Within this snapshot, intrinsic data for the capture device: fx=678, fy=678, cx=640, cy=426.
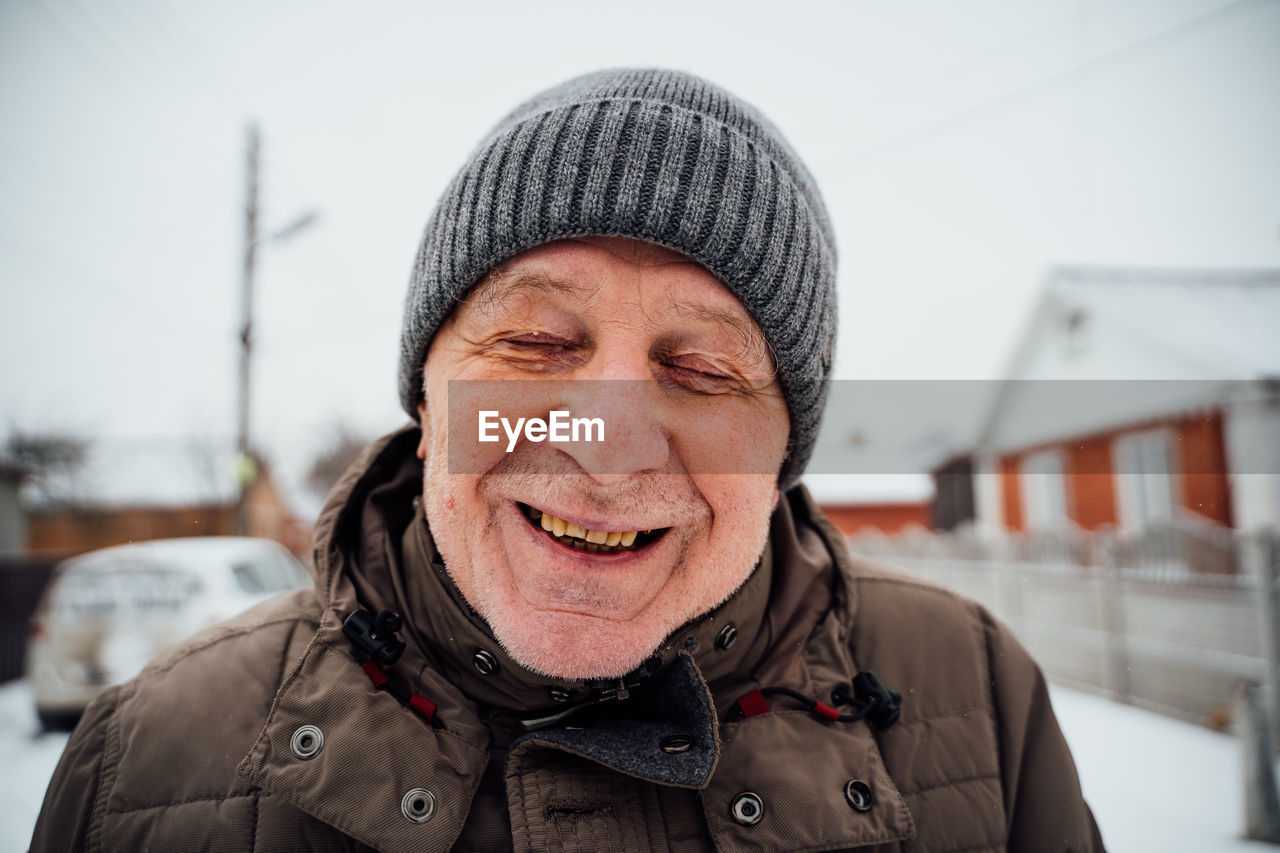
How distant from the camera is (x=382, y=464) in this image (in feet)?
4.56

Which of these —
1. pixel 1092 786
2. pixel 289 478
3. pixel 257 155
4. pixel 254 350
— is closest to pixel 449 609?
pixel 1092 786

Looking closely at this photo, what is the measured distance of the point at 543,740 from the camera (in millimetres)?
966

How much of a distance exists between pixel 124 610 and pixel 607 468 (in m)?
3.68

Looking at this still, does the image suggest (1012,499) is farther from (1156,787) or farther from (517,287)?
(517,287)

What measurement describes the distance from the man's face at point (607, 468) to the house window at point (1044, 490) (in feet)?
31.3

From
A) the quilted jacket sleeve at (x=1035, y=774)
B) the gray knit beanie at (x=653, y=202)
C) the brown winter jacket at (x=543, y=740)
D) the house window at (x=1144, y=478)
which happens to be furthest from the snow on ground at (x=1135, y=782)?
the house window at (x=1144, y=478)

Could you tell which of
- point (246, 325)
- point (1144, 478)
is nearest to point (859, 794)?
point (246, 325)

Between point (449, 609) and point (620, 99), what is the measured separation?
3.10 ft

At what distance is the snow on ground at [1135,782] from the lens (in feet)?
5.45

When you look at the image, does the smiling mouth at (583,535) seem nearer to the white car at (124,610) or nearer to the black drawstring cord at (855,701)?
the black drawstring cord at (855,701)

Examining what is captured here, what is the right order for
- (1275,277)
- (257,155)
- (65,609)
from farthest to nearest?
(65,609) < (257,155) < (1275,277)

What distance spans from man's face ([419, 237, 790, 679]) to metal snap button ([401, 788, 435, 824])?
0.71ft

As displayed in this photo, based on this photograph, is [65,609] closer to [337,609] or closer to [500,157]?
[337,609]

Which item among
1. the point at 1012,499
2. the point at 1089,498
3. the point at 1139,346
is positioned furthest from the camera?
the point at 1012,499
